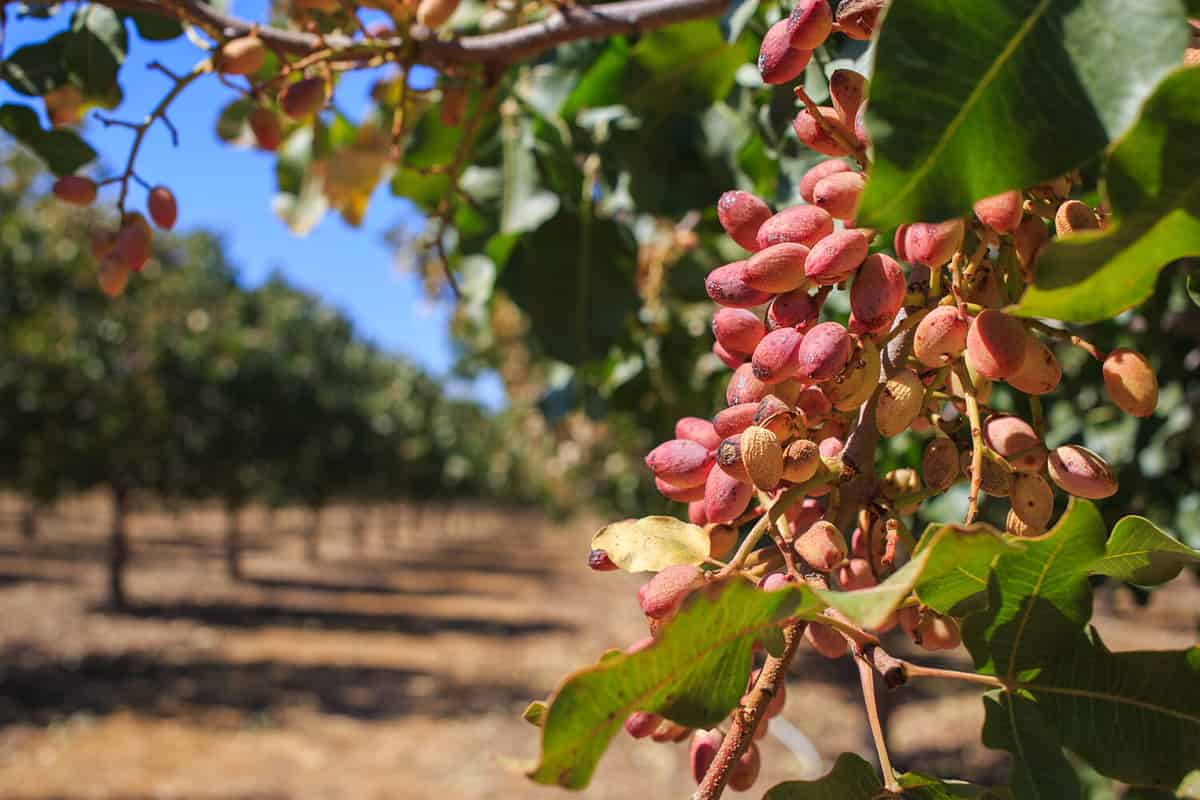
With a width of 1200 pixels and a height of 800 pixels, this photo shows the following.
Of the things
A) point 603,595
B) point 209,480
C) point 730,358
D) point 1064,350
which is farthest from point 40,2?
point 603,595

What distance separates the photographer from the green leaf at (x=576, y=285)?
154 cm

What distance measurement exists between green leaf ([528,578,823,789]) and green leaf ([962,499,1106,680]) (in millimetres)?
148

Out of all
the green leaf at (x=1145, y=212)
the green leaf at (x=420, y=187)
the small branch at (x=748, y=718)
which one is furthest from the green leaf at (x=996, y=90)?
the green leaf at (x=420, y=187)

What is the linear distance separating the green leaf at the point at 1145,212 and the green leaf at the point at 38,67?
1.17 metres

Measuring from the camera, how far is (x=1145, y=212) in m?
0.45

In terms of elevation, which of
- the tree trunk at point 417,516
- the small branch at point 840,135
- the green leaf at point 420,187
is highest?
the green leaf at point 420,187

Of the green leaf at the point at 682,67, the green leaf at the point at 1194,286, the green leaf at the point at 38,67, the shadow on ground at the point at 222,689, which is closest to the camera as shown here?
the green leaf at the point at 1194,286

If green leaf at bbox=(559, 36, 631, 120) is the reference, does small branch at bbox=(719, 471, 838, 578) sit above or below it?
below

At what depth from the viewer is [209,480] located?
49.8 ft

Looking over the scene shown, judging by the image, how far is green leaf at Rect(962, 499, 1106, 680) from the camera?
1.86 feet

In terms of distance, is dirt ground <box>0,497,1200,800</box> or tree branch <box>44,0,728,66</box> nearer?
tree branch <box>44,0,728,66</box>

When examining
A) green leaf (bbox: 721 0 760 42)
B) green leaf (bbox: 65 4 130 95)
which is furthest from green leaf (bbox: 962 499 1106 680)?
green leaf (bbox: 65 4 130 95)

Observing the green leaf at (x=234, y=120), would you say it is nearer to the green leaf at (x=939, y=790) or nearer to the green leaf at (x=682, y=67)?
the green leaf at (x=682, y=67)

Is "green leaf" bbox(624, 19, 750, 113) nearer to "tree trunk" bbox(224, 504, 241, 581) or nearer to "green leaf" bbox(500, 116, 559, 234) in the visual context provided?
"green leaf" bbox(500, 116, 559, 234)
